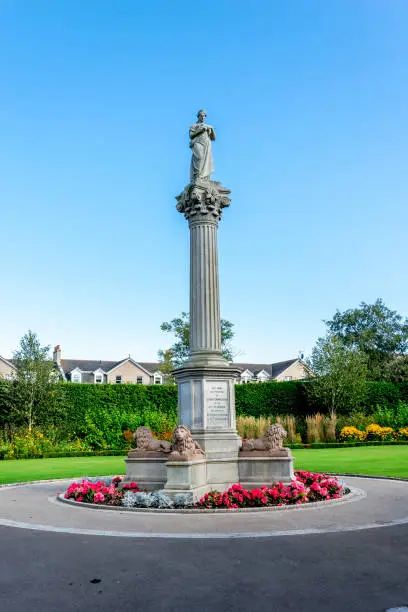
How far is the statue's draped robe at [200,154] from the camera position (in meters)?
13.9

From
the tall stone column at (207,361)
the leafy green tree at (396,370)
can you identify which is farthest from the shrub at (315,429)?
the leafy green tree at (396,370)

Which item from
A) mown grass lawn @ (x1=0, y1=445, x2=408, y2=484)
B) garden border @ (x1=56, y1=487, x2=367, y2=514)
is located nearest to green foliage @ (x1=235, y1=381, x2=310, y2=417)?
mown grass lawn @ (x1=0, y1=445, x2=408, y2=484)

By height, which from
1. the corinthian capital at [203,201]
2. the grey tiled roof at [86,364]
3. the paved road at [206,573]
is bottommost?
the paved road at [206,573]

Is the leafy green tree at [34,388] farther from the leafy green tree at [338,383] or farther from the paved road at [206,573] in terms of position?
the paved road at [206,573]

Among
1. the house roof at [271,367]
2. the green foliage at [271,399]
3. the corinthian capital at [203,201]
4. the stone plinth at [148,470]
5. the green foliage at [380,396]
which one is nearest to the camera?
the stone plinth at [148,470]

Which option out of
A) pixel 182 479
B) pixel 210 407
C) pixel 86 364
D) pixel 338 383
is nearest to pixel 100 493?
pixel 182 479

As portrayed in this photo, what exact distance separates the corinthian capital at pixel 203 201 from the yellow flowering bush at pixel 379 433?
22.5m

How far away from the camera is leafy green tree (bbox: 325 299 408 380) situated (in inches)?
2749

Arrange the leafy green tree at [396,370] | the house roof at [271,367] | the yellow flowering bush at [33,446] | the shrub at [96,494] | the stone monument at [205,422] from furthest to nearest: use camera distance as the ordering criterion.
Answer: the house roof at [271,367], the leafy green tree at [396,370], the yellow flowering bush at [33,446], the stone monument at [205,422], the shrub at [96,494]

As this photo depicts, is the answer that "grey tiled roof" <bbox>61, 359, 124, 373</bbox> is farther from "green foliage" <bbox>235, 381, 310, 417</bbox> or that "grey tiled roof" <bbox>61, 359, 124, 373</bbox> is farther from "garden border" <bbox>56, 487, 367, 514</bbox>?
"garden border" <bbox>56, 487, 367, 514</bbox>

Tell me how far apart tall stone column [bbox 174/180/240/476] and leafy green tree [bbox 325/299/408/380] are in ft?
186

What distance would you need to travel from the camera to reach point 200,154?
1407cm

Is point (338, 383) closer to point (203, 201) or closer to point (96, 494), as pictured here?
point (203, 201)

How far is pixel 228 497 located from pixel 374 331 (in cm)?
6594
